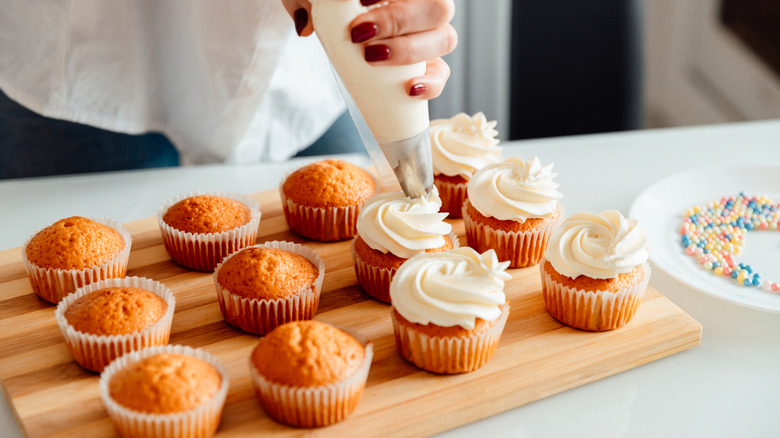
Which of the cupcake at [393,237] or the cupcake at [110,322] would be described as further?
the cupcake at [393,237]

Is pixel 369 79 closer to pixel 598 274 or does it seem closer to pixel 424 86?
pixel 424 86

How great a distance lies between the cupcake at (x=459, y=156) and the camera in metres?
1.89

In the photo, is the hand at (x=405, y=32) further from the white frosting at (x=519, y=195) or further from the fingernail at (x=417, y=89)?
the white frosting at (x=519, y=195)

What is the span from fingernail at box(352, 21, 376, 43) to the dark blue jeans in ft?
3.49

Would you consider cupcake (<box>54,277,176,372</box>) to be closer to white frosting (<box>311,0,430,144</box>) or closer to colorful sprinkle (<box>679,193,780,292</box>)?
white frosting (<box>311,0,430,144</box>)

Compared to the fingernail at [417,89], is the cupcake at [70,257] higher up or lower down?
lower down

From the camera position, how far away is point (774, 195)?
6.77ft

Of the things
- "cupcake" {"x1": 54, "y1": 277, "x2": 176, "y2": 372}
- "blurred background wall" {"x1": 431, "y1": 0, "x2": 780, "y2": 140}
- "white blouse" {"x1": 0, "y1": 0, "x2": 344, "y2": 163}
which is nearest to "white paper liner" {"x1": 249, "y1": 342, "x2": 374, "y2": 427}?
"cupcake" {"x1": 54, "y1": 277, "x2": 176, "y2": 372}

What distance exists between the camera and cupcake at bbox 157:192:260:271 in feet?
5.53

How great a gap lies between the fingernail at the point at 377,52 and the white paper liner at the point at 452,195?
2.13 feet

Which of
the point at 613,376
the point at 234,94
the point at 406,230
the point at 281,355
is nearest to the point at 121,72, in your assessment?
the point at 234,94

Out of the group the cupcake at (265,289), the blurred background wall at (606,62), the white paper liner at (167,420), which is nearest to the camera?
the white paper liner at (167,420)

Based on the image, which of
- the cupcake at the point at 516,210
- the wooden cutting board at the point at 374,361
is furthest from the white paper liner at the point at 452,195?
the wooden cutting board at the point at 374,361

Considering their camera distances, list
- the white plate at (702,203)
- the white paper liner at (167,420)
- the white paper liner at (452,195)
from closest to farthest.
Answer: the white paper liner at (167,420)
the white plate at (702,203)
the white paper liner at (452,195)
